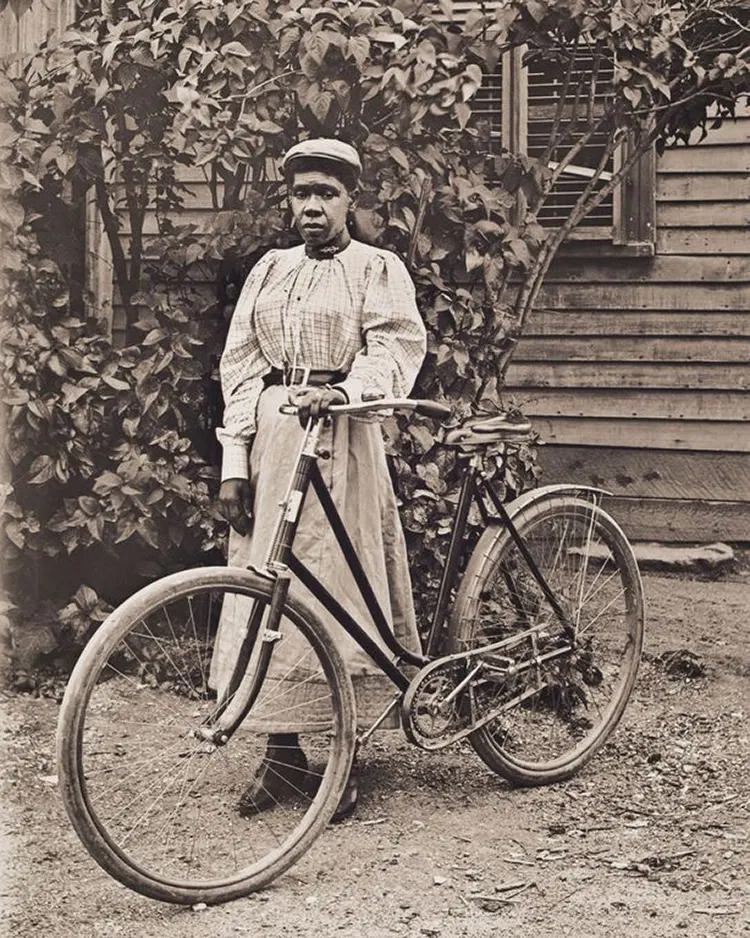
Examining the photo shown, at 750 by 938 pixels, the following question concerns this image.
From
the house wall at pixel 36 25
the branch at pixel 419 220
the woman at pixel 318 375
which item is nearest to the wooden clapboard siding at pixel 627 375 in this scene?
→ the branch at pixel 419 220

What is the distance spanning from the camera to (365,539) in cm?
418

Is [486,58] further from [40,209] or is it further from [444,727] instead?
[444,727]

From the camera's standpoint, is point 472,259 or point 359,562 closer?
→ point 359,562

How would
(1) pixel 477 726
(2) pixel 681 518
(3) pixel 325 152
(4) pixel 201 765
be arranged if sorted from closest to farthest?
(3) pixel 325 152 → (1) pixel 477 726 → (4) pixel 201 765 → (2) pixel 681 518

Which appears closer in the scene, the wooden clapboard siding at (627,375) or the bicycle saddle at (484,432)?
the bicycle saddle at (484,432)

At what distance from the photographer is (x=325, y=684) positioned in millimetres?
4035

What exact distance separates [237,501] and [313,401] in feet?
1.56

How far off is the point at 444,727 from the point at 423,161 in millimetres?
2096

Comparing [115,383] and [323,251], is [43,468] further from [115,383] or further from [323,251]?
[323,251]

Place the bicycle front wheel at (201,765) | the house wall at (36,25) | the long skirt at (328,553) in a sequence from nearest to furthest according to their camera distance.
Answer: the bicycle front wheel at (201,765) < the long skirt at (328,553) < the house wall at (36,25)

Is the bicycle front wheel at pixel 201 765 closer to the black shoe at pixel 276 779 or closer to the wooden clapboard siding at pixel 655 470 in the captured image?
the black shoe at pixel 276 779

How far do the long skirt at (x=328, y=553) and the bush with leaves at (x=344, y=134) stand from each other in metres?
0.94

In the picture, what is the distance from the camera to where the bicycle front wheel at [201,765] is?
3373mm

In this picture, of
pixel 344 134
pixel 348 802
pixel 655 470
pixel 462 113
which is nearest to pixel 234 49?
pixel 344 134
